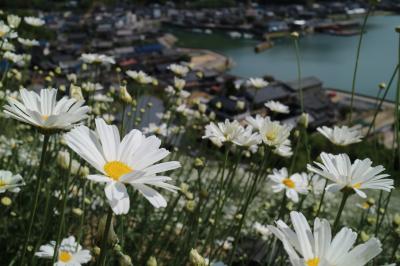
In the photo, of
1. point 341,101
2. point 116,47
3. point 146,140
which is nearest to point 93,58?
point 146,140

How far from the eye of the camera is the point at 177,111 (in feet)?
8.25

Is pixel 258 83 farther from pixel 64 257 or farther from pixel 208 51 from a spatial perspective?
pixel 208 51

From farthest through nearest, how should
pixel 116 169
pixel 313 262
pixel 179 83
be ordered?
pixel 179 83, pixel 116 169, pixel 313 262

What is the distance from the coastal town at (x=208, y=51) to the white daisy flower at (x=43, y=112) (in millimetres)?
1548

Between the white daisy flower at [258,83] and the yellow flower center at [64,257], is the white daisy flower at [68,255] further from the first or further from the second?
the white daisy flower at [258,83]

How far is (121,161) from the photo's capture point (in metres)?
0.77

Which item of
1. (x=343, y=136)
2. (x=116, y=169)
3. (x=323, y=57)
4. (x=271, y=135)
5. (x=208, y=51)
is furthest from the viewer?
(x=208, y=51)

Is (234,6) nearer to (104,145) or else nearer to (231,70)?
(231,70)

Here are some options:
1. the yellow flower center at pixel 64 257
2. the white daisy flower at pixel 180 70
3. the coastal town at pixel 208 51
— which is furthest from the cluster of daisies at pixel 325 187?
the coastal town at pixel 208 51

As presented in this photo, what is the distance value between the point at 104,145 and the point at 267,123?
558mm

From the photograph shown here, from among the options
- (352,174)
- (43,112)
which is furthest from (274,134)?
(43,112)

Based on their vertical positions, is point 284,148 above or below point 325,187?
below

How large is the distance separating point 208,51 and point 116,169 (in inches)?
1115

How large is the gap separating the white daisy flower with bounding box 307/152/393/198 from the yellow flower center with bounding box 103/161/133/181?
34cm
